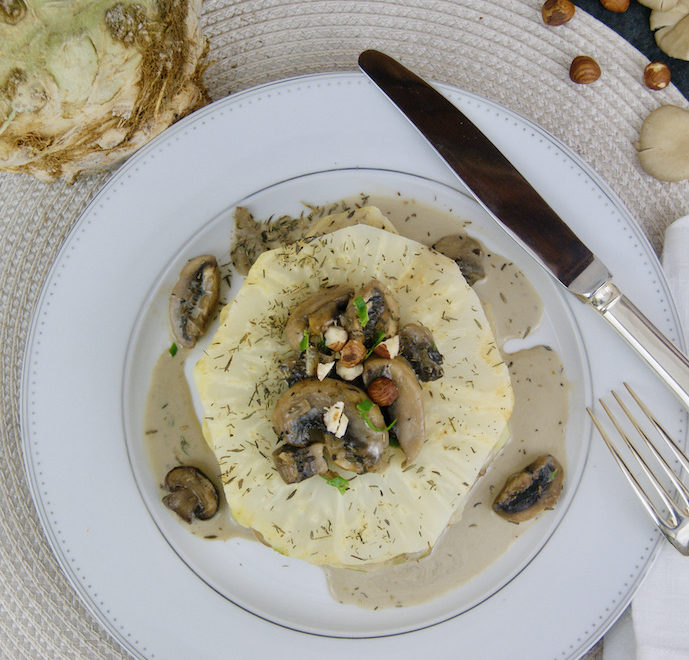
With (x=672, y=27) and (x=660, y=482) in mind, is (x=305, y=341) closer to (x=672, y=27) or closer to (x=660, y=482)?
(x=660, y=482)

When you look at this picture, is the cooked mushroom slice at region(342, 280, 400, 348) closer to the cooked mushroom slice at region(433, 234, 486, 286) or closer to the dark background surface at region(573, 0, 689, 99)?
the cooked mushroom slice at region(433, 234, 486, 286)

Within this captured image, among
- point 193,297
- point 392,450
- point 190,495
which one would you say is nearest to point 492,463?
point 392,450

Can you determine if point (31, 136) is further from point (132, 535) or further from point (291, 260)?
point (132, 535)

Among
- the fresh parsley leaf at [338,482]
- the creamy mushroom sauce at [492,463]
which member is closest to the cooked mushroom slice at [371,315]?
the fresh parsley leaf at [338,482]

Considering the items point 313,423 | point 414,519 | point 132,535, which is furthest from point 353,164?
point 132,535

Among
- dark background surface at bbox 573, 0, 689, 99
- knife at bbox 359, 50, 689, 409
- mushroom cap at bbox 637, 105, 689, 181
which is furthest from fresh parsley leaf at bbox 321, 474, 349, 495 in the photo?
dark background surface at bbox 573, 0, 689, 99
